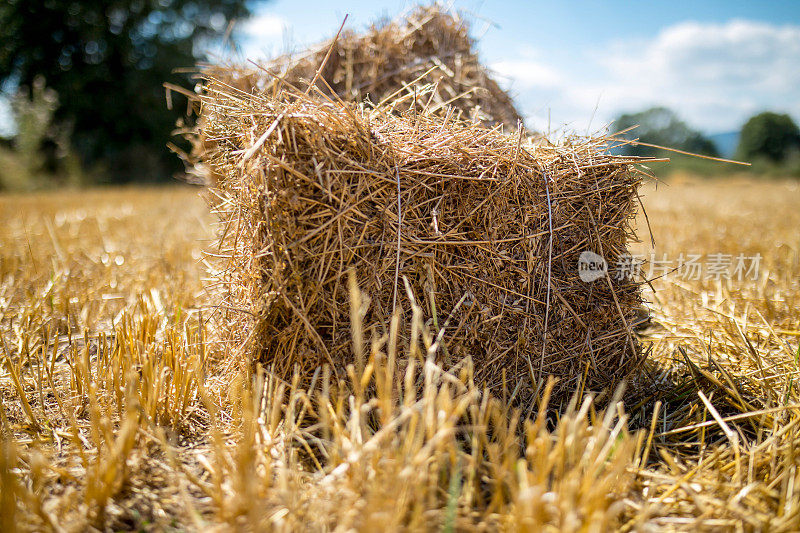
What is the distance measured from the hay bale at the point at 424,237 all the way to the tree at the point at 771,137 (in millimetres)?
48617

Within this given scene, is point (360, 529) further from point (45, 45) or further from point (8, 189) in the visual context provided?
point (45, 45)

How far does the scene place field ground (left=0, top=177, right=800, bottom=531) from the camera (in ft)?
3.71

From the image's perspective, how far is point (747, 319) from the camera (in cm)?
257

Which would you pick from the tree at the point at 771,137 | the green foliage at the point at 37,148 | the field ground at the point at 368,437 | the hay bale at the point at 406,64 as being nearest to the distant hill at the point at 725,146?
the tree at the point at 771,137

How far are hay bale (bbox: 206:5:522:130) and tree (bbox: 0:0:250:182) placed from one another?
17069 millimetres

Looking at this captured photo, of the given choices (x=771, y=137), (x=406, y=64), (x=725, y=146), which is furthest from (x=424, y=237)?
(x=725, y=146)

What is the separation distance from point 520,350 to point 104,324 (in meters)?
2.12

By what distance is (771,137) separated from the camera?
4209 centimetres

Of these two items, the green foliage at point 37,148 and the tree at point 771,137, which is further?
the tree at point 771,137

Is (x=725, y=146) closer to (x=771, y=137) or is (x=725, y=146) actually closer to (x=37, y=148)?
(x=771, y=137)

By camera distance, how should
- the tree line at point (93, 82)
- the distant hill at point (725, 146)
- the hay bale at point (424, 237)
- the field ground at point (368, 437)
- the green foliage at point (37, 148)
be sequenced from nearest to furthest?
the field ground at point (368, 437) → the hay bale at point (424, 237) → the green foliage at point (37, 148) → the tree line at point (93, 82) → the distant hill at point (725, 146)

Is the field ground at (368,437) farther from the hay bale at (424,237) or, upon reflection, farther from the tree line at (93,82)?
the tree line at (93,82)

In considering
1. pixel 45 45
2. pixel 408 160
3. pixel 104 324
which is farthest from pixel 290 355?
pixel 45 45

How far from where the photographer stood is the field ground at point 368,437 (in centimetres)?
113
